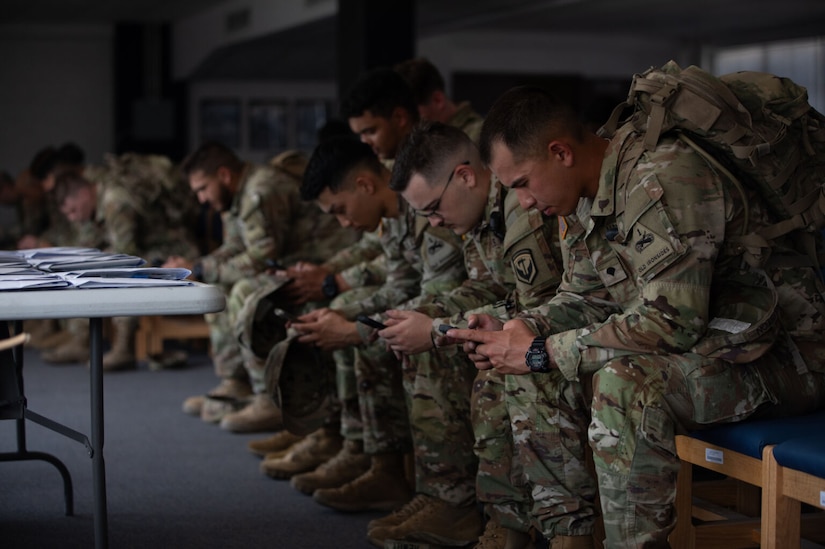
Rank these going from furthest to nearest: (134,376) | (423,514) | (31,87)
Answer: (31,87) < (134,376) < (423,514)

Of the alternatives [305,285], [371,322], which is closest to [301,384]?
[371,322]

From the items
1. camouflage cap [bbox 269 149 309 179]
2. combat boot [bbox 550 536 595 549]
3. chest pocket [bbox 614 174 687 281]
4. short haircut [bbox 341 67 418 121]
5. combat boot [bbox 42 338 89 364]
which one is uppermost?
short haircut [bbox 341 67 418 121]

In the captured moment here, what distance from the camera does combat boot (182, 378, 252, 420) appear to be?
5086 millimetres

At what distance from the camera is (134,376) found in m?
6.30

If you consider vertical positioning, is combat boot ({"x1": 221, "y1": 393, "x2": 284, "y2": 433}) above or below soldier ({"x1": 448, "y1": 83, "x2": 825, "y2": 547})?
below

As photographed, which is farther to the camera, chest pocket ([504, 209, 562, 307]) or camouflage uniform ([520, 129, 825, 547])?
chest pocket ([504, 209, 562, 307])

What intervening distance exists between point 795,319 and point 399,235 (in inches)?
59.6

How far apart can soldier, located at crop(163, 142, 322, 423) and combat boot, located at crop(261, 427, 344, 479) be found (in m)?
0.86

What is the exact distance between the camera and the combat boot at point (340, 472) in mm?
3613

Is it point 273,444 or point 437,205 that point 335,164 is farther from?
point 273,444

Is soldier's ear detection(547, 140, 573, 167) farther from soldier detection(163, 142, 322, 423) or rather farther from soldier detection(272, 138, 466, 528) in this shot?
soldier detection(163, 142, 322, 423)

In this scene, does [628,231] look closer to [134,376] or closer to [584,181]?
[584,181]

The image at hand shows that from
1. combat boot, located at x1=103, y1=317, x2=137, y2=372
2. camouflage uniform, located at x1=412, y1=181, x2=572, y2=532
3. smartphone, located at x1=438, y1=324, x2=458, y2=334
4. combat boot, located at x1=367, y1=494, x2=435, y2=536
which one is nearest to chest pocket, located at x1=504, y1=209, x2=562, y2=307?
camouflage uniform, located at x1=412, y1=181, x2=572, y2=532

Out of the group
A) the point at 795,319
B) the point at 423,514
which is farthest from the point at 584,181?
the point at 423,514
